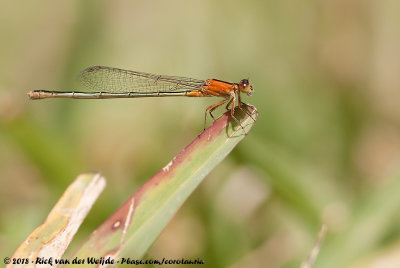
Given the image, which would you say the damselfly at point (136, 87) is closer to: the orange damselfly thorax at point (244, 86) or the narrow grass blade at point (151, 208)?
the orange damselfly thorax at point (244, 86)

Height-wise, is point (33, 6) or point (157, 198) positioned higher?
point (33, 6)

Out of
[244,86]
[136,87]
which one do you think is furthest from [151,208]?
[136,87]

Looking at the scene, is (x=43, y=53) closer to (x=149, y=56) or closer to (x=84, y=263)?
(x=149, y=56)

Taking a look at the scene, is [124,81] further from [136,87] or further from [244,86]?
[244,86]

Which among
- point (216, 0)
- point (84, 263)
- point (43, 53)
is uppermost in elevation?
point (216, 0)

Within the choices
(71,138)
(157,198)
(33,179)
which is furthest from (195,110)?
(157,198)

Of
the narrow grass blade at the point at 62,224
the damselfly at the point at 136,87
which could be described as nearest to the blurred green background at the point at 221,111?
the damselfly at the point at 136,87

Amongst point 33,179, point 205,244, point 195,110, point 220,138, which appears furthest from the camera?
point 195,110

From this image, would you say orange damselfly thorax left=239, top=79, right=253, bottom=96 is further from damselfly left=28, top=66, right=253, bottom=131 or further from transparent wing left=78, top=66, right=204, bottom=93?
transparent wing left=78, top=66, right=204, bottom=93
